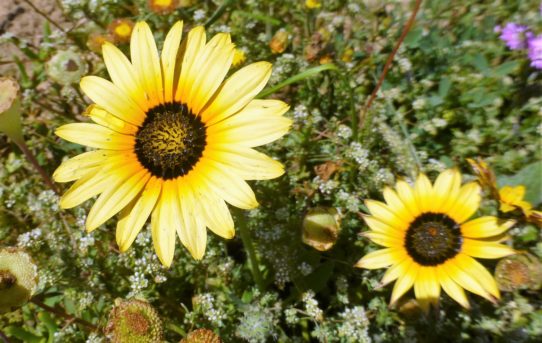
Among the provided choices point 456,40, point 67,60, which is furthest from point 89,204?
point 456,40

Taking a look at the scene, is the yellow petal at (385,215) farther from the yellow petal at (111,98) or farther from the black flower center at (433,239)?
the yellow petal at (111,98)

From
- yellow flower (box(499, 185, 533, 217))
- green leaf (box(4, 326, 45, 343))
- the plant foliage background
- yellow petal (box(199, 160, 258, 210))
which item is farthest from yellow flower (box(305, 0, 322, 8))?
green leaf (box(4, 326, 45, 343))

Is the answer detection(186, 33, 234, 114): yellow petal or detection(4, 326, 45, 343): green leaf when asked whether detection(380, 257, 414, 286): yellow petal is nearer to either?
detection(186, 33, 234, 114): yellow petal

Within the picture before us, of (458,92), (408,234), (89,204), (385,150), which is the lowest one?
(89,204)

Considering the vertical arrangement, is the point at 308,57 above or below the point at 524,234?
above

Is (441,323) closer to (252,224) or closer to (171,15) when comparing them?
(252,224)

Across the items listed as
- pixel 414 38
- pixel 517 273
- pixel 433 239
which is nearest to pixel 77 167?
pixel 433 239

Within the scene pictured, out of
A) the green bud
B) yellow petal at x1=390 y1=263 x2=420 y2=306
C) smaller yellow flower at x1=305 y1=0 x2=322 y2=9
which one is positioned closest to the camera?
yellow petal at x1=390 y1=263 x2=420 y2=306

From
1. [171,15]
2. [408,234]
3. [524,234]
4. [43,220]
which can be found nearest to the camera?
[408,234]
